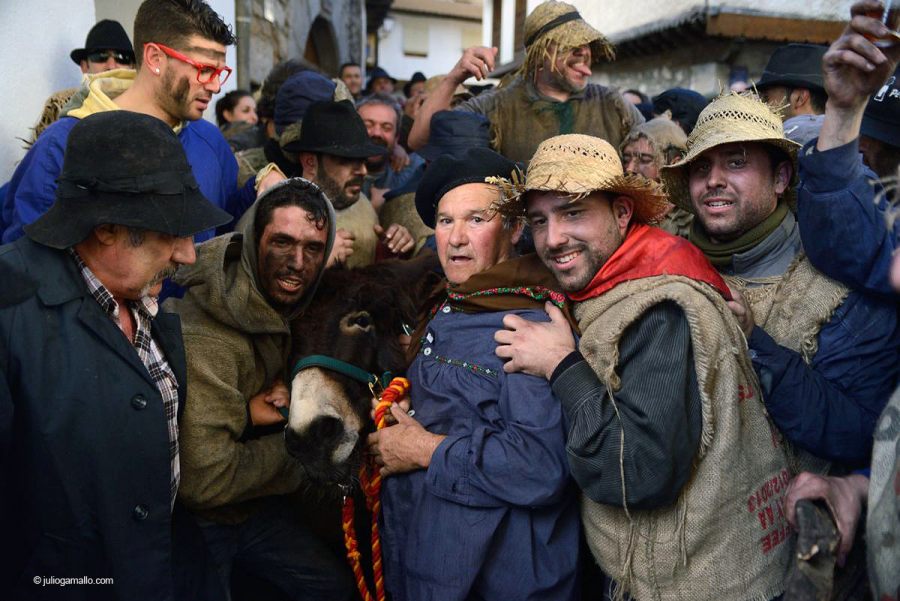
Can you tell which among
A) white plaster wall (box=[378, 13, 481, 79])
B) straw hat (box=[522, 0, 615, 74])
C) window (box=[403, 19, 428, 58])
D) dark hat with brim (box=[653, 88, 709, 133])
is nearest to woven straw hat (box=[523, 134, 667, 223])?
straw hat (box=[522, 0, 615, 74])

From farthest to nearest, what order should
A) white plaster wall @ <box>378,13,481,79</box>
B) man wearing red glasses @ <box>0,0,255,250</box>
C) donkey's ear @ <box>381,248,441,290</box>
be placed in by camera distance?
white plaster wall @ <box>378,13,481,79</box>, man wearing red glasses @ <box>0,0,255,250</box>, donkey's ear @ <box>381,248,441,290</box>

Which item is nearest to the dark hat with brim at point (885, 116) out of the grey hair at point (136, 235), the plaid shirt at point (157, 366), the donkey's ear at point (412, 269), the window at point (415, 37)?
the donkey's ear at point (412, 269)

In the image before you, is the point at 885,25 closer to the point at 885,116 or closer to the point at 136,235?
the point at 885,116

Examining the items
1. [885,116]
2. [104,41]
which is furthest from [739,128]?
[104,41]

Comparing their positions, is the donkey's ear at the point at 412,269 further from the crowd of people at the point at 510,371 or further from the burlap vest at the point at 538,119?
the burlap vest at the point at 538,119

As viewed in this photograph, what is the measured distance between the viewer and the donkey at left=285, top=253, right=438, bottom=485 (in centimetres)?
236

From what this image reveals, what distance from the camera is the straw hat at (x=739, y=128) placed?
2508 millimetres

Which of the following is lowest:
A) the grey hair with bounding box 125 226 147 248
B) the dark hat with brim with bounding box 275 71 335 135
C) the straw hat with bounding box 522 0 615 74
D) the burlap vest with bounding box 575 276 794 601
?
the burlap vest with bounding box 575 276 794 601

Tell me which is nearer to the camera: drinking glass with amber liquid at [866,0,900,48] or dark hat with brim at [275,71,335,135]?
drinking glass with amber liquid at [866,0,900,48]

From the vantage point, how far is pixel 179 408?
8.07ft

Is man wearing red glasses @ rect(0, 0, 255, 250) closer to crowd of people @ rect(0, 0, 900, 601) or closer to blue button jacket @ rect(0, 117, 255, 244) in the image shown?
blue button jacket @ rect(0, 117, 255, 244)

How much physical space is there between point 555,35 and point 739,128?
7.26ft

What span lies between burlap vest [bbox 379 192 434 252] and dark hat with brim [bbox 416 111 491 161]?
0.30 m

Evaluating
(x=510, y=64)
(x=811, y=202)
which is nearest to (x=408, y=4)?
(x=510, y=64)
